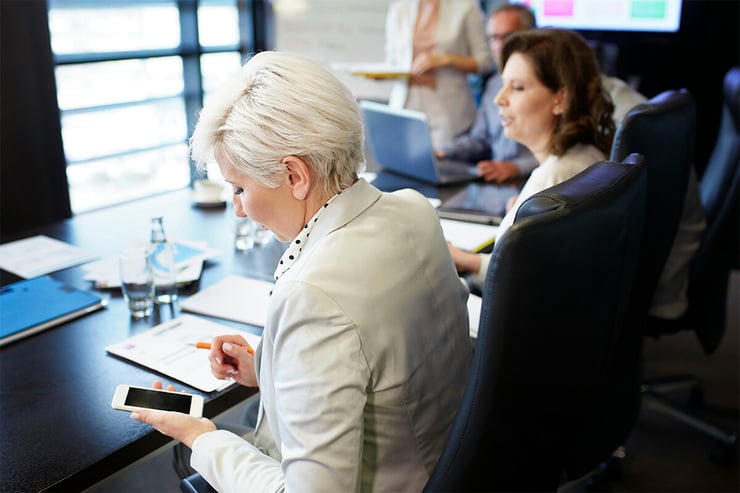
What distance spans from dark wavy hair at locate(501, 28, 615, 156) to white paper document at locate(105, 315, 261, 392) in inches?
39.0

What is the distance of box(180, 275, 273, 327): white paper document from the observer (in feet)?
5.35

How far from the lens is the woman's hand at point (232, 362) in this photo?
4.44ft

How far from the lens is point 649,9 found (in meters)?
3.67

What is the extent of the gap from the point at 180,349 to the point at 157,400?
0.79ft

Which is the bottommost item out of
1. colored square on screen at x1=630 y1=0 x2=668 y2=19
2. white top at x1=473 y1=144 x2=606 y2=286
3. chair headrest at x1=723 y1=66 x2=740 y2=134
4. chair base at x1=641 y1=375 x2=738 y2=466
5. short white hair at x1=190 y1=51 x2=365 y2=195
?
chair base at x1=641 y1=375 x2=738 y2=466

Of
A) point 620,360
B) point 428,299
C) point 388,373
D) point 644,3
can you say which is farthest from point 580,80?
point 644,3

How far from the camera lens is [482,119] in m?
3.19

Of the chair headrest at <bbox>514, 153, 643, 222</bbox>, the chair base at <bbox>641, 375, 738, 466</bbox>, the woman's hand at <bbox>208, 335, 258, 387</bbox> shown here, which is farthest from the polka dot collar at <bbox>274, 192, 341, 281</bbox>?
the chair base at <bbox>641, 375, 738, 466</bbox>

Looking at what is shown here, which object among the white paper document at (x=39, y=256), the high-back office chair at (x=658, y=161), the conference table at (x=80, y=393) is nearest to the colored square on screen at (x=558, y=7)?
the high-back office chair at (x=658, y=161)

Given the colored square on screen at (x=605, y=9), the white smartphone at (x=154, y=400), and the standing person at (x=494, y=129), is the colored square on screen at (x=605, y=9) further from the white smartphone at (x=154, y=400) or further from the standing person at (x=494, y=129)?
the white smartphone at (x=154, y=400)

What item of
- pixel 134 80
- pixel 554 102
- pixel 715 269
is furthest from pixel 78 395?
pixel 134 80

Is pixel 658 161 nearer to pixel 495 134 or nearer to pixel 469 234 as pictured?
pixel 469 234

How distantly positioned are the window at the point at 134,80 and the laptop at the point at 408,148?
179 centimetres

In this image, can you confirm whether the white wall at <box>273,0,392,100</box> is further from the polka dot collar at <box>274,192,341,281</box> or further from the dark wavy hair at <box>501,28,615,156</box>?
the polka dot collar at <box>274,192,341,281</box>
